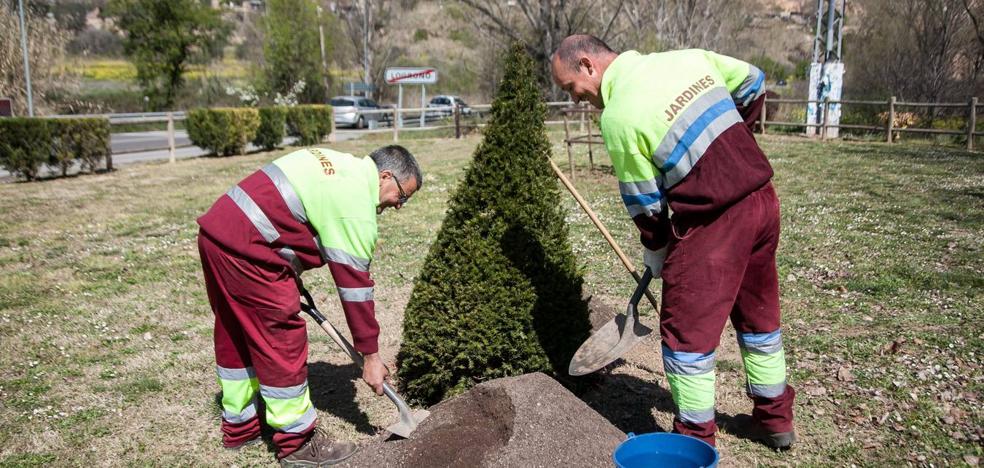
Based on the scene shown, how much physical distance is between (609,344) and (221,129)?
17.8 m

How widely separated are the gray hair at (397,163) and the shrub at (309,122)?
64.2 feet

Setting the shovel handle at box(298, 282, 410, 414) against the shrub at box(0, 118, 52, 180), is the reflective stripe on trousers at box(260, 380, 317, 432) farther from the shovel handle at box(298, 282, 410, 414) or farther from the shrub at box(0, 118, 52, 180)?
the shrub at box(0, 118, 52, 180)

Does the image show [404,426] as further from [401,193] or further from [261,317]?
[401,193]

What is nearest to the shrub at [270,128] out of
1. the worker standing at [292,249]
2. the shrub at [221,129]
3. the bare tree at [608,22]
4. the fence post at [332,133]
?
the shrub at [221,129]

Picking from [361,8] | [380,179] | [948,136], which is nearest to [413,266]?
[380,179]

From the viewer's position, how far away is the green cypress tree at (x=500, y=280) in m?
4.03

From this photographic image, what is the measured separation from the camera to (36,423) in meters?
4.31

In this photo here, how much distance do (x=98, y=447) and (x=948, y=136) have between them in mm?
21773

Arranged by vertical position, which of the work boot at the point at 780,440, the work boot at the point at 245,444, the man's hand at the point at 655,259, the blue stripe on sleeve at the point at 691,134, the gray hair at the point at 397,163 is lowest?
the work boot at the point at 245,444

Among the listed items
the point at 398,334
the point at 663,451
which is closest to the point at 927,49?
the point at 398,334

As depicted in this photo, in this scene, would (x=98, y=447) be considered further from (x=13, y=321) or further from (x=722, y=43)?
(x=722, y=43)

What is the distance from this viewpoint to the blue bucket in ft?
9.32

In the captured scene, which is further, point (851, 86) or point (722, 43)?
point (722, 43)

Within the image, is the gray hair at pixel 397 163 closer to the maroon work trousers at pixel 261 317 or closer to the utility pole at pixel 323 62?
the maroon work trousers at pixel 261 317
